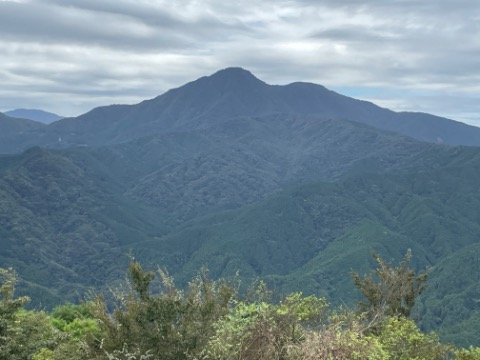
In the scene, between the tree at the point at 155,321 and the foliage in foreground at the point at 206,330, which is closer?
the foliage in foreground at the point at 206,330

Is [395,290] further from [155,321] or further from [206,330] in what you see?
[155,321]

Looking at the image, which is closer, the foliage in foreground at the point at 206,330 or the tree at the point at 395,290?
the foliage in foreground at the point at 206,330

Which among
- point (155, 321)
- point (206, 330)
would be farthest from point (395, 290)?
point (155, 321)

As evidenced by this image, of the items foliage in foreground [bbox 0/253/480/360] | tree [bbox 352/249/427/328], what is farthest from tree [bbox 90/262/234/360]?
tree [bbox 352/249/427/328]

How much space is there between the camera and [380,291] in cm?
3259

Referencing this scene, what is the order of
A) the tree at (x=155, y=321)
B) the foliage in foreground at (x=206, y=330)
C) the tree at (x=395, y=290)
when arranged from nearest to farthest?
the foliage in foreground at (x=206, y=330) → the tree at (x=155, y=321) → the tree at (x=395, y=290)

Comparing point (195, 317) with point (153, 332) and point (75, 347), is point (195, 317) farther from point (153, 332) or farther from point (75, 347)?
point (75, 347)

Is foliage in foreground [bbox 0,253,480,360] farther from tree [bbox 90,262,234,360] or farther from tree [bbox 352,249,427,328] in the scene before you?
tree [bbox 352,249,427,328]

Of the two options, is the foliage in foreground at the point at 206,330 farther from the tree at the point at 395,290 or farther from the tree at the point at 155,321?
the tree at the point at 395,290

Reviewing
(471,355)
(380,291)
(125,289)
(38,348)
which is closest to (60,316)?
(38,348)

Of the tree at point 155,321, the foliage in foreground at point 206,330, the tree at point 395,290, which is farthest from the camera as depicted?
the tree at point 395,290

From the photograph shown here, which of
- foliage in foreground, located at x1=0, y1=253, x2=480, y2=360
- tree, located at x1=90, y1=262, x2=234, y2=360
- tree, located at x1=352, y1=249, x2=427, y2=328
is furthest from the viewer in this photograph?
tree, located at x1=352, y1=249, x2=427, y2=328

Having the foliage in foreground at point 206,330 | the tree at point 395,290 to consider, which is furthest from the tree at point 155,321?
the tree at point 395,290

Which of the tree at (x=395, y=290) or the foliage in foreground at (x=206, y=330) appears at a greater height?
the foliage in foreground at (x=206, y=330)
